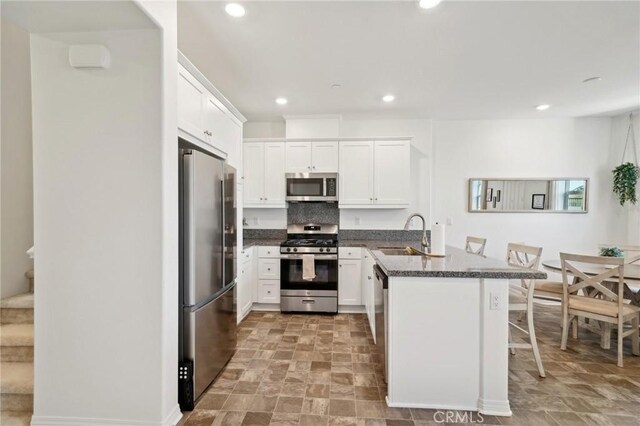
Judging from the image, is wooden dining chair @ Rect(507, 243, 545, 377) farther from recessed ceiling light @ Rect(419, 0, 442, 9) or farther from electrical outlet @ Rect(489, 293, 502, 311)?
recessed ceiling light @ Rect(419, 0, 442, 9)

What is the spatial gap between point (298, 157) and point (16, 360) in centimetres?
333

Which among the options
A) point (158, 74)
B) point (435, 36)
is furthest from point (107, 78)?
point (435, 36)

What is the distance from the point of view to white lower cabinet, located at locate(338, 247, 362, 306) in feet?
12.1

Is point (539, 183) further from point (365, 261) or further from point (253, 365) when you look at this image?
point (253, 365)

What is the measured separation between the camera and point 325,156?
3977 mm

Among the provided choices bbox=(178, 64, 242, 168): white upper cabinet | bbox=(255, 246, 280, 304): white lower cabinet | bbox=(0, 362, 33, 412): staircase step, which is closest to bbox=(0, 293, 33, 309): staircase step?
bbox=(0, 362, 33, 412): staircase step

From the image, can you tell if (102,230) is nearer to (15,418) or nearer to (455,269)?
(15,418)

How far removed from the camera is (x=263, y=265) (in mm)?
3762

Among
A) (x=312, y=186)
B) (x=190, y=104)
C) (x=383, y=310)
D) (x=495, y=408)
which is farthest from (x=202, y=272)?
(x=312, y=186)

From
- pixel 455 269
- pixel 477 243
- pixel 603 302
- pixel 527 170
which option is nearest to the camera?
pixel 455 269

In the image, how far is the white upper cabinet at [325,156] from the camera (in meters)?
3.97

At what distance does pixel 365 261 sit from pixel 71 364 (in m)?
2.86

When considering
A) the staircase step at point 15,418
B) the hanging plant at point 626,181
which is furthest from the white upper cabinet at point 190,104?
the hanging plant at point 626,181

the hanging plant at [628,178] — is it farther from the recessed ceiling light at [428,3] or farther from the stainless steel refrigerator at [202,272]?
the stainless steel refrigerator at [202,272]
